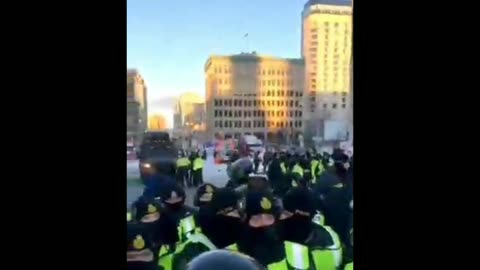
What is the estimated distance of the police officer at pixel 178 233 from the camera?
2006mm

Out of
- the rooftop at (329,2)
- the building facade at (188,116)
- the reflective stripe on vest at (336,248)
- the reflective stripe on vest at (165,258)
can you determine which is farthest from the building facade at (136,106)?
the reflective stripe on vest at (336,248)

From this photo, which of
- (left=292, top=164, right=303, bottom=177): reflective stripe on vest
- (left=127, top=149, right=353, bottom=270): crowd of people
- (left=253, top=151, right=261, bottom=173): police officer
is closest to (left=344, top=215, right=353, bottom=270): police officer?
(left=127, top=149, right=353, bottom=270): crowd of people

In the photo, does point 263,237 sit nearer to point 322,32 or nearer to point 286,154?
point 286,154

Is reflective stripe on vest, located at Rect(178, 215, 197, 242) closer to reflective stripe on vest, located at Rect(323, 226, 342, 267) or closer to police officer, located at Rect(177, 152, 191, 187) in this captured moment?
police officer, located at Rect(177, 152, 191, 187)

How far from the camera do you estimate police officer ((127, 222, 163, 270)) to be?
1.86 m

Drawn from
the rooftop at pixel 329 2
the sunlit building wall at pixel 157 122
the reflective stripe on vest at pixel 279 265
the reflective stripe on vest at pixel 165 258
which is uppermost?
the rooftop at pixel 329 2

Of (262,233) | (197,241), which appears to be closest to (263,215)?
(262,233)

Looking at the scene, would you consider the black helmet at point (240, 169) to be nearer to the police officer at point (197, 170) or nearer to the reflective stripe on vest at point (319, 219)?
the police officer at point (197, 170)

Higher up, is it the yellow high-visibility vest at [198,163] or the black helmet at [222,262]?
the yellow high-visibility vest at [198,163]

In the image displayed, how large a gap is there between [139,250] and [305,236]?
633 mm

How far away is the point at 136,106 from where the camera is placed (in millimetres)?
1820
